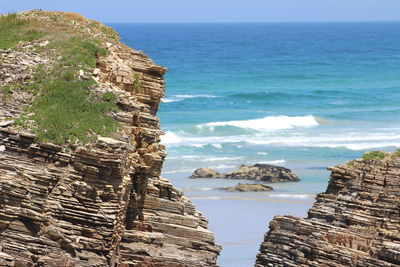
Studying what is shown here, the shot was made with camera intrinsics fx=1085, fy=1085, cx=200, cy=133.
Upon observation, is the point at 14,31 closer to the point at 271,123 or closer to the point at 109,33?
the point at 109,33

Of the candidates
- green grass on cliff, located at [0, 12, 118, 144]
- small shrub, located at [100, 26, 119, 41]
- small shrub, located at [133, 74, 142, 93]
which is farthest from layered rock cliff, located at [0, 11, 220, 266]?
small shrub, located at [100, 26, 119, 41]

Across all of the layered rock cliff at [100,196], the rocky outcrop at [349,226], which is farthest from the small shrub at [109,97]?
the rocky outcrop at [349,226]

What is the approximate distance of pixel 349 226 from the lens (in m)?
31.4

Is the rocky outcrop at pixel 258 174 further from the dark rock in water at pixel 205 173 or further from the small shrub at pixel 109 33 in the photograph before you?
the small shrub at pixel 109 33

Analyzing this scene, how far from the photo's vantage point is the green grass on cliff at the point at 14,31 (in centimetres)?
3644

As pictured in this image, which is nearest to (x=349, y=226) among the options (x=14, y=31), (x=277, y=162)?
(x=14, y=31)

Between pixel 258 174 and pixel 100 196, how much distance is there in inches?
1350

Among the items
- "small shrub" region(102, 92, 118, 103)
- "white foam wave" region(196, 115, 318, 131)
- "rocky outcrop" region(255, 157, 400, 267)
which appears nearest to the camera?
"rocky outcrop" region(255, 157, 400, 267)

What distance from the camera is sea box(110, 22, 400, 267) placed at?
53469 millimetres

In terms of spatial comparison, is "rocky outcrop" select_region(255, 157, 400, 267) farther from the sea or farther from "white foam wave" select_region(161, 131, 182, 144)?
"white foam wave" select_region(161, 131, 182, 144)

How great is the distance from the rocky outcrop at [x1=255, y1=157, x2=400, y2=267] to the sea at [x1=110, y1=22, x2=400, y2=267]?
968 centimetres

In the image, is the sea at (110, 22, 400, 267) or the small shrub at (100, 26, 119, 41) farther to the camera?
the sea at (110, 22, 400, 267)

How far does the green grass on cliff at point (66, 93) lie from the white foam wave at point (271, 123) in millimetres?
49227

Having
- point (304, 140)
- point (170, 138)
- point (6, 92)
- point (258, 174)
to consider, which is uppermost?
point (304, 140)
